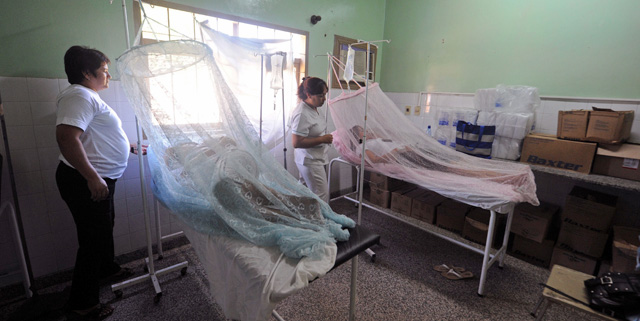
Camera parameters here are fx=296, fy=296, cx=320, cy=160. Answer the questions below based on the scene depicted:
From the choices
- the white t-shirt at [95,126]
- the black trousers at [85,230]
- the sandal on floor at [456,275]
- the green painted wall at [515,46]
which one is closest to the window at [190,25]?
the white t-shirt at [95,126]

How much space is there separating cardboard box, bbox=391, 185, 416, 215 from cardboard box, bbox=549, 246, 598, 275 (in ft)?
4.73

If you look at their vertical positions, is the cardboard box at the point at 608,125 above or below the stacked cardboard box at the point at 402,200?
above

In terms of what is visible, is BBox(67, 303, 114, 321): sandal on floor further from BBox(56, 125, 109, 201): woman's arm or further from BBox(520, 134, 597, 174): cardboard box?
BBox(520, 134, 597, 174): cardboard box

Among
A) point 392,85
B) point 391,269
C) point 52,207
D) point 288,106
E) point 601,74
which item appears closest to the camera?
point 52,207

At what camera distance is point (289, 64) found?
2832mm

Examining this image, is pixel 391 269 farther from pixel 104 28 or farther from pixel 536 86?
pixel 104 28

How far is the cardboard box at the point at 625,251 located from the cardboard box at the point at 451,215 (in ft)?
3.80

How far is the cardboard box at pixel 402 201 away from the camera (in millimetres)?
3633

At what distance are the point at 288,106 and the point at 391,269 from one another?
1813 millimetres

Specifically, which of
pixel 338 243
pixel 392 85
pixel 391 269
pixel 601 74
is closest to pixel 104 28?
pixel 338 243

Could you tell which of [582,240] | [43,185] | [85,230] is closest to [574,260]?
[582,240]

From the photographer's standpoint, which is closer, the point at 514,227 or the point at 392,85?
the point at 514,227

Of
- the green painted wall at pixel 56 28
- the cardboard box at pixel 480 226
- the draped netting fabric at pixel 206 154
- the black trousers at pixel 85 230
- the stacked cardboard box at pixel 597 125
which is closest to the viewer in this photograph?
the draped netting fabric at pixel 206 154

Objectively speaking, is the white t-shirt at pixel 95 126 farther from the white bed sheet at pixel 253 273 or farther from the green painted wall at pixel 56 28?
the white bed sheet at pixel 253 273
